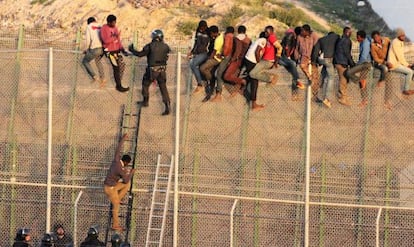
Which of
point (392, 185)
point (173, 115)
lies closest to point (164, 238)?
point (173, 115)

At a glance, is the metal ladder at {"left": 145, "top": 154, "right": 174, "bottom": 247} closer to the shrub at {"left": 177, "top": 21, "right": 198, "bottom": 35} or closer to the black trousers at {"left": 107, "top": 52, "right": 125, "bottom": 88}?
the black trousers at {"left": 107, "top": 52, "right": 125, "bottom": 88}

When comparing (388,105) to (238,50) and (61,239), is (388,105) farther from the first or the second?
(61,239)

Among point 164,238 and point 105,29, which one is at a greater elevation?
point 105,29

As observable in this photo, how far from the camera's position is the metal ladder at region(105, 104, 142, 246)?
1110 inches

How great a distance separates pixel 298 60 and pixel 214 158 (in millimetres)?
2324

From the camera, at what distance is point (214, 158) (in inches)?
1117

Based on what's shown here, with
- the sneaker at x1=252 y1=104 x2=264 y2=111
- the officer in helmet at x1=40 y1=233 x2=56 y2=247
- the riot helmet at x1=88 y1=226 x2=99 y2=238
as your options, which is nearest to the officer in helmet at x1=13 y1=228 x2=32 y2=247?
the officer in helmet at x1=40 y1=233 x2=56 y2=247

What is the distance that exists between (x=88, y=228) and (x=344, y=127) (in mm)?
4818

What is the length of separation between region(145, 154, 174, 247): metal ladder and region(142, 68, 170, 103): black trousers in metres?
1.08

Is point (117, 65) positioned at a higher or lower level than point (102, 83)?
higher

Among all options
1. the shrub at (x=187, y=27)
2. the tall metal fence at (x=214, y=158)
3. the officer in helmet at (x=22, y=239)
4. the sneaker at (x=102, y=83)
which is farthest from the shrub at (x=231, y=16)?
the officer in helmet at (x=22, y=239)

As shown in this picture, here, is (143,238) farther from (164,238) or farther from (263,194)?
(263,194)

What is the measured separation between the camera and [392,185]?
2766cm

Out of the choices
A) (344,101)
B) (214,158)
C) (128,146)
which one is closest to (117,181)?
(128,146)
